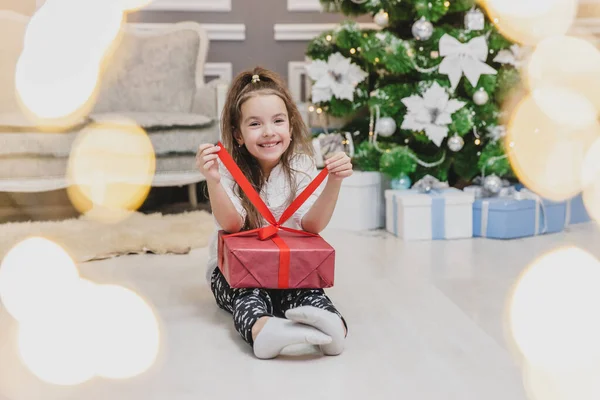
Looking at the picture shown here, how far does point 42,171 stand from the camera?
8.31ft

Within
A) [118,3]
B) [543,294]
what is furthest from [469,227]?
[118,3]

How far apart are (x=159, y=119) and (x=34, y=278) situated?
109 cm

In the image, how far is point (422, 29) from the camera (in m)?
2.46

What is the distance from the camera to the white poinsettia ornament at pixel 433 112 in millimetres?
2395

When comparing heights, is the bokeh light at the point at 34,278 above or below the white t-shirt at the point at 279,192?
below

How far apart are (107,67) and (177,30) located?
1.24 feet

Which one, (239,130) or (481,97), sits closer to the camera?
(239,130)

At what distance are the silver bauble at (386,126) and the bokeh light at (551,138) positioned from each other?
0.43m

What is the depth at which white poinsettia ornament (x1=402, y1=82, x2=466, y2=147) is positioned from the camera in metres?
2.39

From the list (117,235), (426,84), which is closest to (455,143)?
(426,84)

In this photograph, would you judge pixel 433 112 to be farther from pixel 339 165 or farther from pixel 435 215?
pixel 339 165

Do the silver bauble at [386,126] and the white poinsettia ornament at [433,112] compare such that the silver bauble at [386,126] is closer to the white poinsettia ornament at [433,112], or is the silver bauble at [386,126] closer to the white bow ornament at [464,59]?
the white poinsettia ornament at [433,112]

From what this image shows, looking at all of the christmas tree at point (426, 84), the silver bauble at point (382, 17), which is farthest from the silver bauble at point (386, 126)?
the silver bauble at point (382, 17)

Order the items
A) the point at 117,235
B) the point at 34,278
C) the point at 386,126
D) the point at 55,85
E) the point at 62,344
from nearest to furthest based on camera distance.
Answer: the point at 62,344
the point at 34,278
the point at 117,235
the point at 386,126
the point at 55,85
